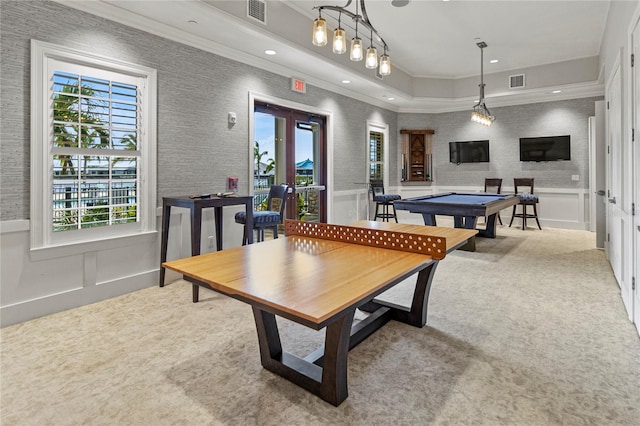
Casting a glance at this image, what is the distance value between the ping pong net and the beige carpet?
696 millimetres

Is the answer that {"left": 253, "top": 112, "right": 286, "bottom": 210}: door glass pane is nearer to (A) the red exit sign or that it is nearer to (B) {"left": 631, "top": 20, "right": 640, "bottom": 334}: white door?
(A) the red exit sign

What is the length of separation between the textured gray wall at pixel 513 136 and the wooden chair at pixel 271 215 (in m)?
5.09

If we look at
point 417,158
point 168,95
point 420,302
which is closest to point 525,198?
point 417,158

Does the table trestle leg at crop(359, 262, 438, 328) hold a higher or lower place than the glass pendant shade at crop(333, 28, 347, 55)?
lower

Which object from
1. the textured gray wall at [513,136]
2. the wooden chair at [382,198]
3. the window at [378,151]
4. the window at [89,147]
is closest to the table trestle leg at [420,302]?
the window at [89,147]

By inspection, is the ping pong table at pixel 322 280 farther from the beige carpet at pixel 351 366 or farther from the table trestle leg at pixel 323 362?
the beige carpet at pixel 351 366

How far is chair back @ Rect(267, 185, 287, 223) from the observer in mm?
4595

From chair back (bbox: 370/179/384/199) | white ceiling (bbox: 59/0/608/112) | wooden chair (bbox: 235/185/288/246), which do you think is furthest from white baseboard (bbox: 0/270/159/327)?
chair back (bbox: 370/179/384/199)

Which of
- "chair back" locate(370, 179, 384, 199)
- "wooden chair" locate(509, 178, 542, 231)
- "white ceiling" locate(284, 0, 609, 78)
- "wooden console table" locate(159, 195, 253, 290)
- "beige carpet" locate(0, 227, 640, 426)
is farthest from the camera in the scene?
"chair back" locate(370, 179, 384, 199)

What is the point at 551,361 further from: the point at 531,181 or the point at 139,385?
the point at 531,181

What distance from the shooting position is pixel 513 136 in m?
8.01

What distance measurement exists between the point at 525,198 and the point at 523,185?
80cm

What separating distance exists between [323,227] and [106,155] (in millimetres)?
2263

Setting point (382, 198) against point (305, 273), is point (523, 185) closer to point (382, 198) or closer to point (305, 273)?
point (382, 198)
